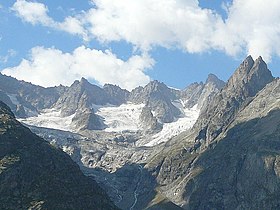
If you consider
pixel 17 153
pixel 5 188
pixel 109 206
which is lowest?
pixel 109 206

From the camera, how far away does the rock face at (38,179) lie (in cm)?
16375

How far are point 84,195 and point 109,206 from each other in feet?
30.2

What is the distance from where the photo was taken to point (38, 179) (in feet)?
570

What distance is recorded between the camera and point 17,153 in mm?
185125

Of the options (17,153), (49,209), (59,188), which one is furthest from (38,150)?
(49,209)

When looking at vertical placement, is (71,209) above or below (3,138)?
below

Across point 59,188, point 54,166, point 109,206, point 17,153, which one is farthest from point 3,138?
point 109,206

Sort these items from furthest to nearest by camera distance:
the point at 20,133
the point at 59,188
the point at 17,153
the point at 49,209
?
the point at 20,133, the point at 17,153, the point at 59,188, the point at 49,209

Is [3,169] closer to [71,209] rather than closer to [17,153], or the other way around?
[17,153]

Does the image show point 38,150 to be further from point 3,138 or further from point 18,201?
point 18,201

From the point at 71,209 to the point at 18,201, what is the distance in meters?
16.5

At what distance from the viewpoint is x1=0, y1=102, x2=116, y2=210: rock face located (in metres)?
164


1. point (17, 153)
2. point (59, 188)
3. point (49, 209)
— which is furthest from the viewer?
point (17, 153)

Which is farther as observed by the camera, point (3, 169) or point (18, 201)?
point (3, 169)
